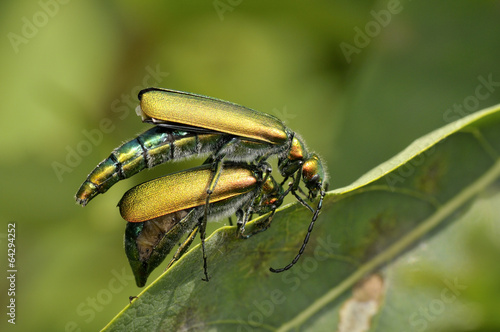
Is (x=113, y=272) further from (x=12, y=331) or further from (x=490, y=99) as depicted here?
(x=490, y=99)

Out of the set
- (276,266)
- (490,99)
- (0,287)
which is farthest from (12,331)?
(490,99)
